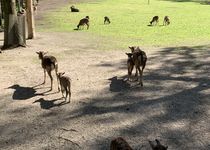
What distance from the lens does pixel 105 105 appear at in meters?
9.87

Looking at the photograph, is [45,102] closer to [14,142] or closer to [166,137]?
[14,142]

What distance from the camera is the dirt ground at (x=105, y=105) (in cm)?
800

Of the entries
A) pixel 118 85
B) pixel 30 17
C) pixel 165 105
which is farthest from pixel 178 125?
pixel 30 17

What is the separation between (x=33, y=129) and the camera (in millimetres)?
8547

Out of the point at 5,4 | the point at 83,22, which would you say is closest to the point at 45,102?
the point at 5,4

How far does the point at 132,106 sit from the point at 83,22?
16522 mm

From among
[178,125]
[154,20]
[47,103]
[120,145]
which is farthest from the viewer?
[154,20]

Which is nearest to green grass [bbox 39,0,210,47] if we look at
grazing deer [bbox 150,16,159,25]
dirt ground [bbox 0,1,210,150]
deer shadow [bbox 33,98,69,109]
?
grazing deer [bbox 150,16,159,25]

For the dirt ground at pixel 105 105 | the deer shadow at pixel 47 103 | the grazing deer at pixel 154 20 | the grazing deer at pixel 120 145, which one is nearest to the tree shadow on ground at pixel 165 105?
the dirt ground at pixel 105 105

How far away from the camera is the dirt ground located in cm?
800

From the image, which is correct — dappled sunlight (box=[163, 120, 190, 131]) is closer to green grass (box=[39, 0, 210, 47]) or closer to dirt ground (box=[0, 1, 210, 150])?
dirt ground (box=[0, 1, 210, 150])

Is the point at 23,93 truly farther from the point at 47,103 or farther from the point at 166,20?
the point at 166,20

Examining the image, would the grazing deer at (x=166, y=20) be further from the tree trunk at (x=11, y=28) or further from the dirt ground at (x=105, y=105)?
the dirt ground at (x=105, y=105)

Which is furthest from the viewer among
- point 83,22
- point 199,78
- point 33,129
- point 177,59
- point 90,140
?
point 83,22
